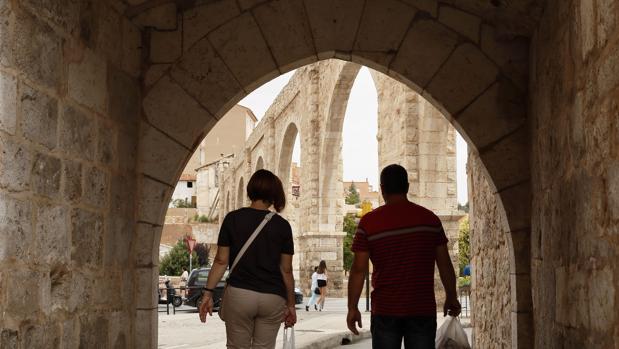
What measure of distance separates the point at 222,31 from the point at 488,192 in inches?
101

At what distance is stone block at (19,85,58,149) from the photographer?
141 inches

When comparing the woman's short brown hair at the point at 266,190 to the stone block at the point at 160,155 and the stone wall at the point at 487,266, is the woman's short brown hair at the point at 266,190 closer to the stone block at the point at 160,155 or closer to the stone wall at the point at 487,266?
the stone block at the point at 160,155

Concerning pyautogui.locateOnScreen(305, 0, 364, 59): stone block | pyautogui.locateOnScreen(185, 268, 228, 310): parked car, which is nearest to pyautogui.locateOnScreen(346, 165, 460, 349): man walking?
pyautogui.locateOnScreen(305, 0, 364, 59): stone block

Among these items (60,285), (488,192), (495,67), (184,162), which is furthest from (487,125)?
(60,285)

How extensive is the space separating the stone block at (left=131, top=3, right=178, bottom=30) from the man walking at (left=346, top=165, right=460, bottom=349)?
6.94ft

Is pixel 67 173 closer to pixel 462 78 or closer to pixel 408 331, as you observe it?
pixel 408 331

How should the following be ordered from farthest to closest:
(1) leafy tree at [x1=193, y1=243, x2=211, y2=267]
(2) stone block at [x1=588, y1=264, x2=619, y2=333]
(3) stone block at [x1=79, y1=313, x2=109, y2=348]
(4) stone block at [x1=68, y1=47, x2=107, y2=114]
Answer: (1) leafy tree at [x1=193, y1=243, x2=211, y2=267] → (3) stone block at [x1=79, y1=313, x2=109, y2=348] → (4) stone block at [x1=68, y1=47, x2=107, y2=114] → (2) stone block at [x1=588, y1=264, x2=619, y2=333]

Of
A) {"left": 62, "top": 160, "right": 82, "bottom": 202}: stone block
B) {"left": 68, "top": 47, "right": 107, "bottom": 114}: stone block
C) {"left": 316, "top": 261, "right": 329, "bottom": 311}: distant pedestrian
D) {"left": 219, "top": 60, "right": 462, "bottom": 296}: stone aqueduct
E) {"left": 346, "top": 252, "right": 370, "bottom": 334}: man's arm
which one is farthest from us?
{"left": 316, "top": 261, "right": 329, "bottom": 311}: distant pedestrian

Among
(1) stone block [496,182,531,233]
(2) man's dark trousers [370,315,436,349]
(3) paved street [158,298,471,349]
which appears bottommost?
(3) paved street [158,298,471,349]

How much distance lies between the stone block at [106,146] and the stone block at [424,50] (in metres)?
1.83

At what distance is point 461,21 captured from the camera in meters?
5.27

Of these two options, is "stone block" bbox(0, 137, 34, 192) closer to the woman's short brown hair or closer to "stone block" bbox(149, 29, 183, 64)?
the woman's short brown hair

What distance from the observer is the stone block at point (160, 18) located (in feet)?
17.2

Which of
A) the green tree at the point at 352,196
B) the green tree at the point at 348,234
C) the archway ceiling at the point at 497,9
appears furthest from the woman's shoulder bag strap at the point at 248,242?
the green tree at the point at 352,196
